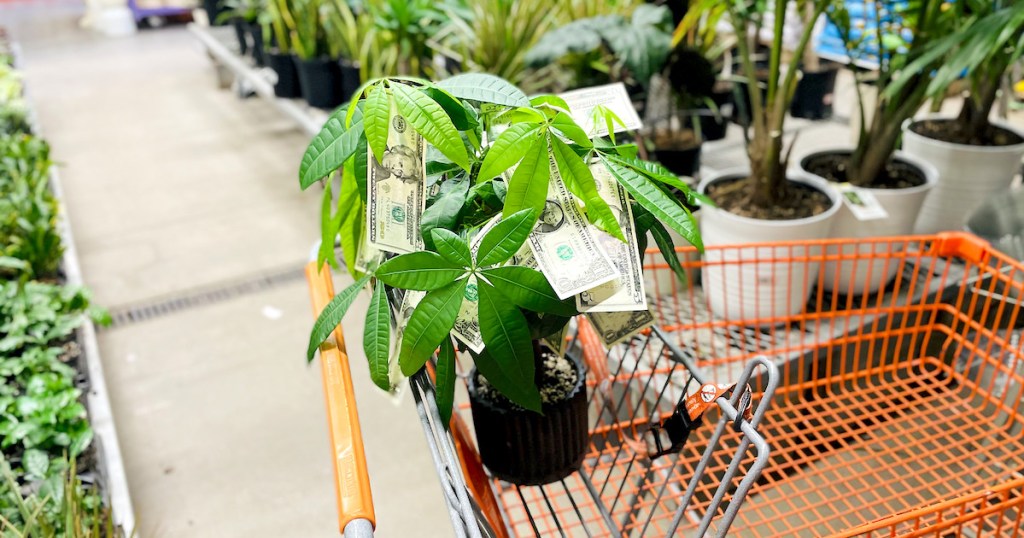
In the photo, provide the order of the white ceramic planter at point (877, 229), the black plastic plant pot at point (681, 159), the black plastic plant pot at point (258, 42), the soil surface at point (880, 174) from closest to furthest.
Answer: the white ceramic planter at point (877, 229) < the soil surface at point (880, 174) < the black plastic plant pot at point (681, 159) < the black plastic plant pot at point (258, 42)

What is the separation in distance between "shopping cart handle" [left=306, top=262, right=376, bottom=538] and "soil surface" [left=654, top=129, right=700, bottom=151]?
1564 mm

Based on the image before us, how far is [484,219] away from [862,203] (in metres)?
1.11

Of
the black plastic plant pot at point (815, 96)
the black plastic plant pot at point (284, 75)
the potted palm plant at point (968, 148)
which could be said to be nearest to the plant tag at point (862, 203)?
the potted palm plant at point (968, 148)

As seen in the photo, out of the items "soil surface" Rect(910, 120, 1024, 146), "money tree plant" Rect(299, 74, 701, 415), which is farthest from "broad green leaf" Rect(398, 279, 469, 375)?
"soil surface" Rect(910, 120, 1024, 146)

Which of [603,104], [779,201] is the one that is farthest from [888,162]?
[603,104]

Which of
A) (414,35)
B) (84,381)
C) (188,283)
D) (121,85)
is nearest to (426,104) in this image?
(84,381)

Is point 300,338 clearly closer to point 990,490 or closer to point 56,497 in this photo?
point 56,497

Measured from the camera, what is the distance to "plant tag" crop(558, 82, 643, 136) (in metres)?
0.95

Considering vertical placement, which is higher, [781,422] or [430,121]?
[430,121]

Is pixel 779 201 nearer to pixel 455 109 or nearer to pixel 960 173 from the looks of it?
pixel 960 173

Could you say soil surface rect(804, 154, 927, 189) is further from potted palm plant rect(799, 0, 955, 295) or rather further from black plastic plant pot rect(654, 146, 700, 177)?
black plastic plant pot rect(654, 146, 700, 177)

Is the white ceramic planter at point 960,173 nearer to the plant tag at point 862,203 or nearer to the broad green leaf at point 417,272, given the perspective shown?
the plant tag at point 862,203

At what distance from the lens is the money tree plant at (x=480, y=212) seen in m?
0.77

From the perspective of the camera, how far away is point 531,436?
97cm
